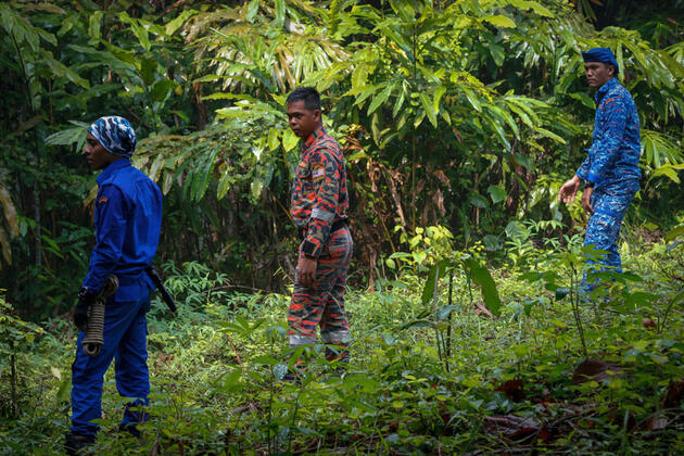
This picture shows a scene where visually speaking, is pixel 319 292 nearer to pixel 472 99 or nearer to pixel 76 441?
pixel 76 441

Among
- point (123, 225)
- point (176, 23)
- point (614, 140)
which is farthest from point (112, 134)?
point (176, 23)

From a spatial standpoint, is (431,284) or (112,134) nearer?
(431,284)

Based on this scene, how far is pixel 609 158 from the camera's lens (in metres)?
5.57

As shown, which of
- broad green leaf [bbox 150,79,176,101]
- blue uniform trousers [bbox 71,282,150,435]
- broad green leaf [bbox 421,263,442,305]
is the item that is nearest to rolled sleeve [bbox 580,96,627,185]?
broad green leaf [bbox 421,263,442,305]

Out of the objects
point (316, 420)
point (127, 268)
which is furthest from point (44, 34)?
point (316, 420)

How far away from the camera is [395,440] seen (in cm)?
286

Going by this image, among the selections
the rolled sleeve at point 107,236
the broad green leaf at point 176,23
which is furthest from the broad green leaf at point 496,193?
the rolled sleeve at point 107,236

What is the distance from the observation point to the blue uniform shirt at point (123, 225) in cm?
377

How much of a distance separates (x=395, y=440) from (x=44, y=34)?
4.64 metres

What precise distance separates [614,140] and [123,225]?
331 centimetres

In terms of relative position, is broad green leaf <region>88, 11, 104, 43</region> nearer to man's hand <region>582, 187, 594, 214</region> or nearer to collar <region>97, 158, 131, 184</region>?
collar <region>97, 158, 131, 184</region>

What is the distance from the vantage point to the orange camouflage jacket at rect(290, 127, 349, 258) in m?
4.50

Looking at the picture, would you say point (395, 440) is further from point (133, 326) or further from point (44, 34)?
point (44, 34)

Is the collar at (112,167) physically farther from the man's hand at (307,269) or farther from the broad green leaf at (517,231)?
the broad green leaf at (517,231)
